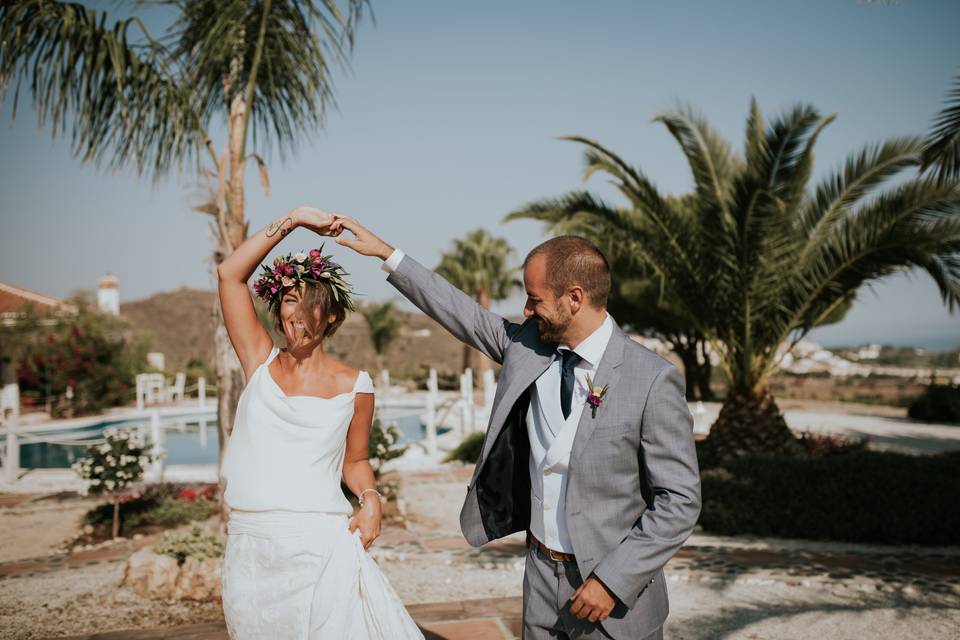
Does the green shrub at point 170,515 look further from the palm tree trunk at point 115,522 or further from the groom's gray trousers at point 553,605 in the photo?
the groom's gray trousers at point 553,605

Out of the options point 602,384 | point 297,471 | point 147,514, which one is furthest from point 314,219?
point 147,514

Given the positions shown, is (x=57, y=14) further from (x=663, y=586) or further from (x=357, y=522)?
(x=663, y=586)

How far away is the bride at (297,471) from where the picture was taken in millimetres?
2455

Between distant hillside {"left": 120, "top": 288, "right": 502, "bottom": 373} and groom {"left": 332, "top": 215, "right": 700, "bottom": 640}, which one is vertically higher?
distant hillside {"left": 120, "top": 288, "right": 502, "bottom": 373}

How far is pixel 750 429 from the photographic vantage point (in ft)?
31.2

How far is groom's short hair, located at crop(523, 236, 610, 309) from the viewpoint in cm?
235

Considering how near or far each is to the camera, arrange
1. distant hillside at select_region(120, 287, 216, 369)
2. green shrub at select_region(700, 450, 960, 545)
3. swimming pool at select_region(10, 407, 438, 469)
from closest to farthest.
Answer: green shrub at select_region(700, 450, 960, 545) < swimming pool at select_region(10, 407, 438, 469) < distant hillside at select_region(120, 287, 216, 369)

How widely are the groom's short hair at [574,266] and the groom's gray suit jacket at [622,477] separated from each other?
0.19 meters

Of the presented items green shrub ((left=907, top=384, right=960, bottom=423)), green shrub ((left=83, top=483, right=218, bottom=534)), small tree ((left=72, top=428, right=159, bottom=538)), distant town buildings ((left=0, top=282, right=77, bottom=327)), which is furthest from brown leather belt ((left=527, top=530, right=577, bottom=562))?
distant town buildings ((left=0, top=282, right=77, bottom=327))

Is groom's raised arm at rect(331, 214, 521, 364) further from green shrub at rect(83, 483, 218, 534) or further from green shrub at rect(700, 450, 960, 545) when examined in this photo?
green shrub at rect(83, 483, 218, 534)

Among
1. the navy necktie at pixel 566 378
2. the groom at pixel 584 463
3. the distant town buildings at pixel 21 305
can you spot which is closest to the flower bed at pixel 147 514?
the groom at pixel 584 463

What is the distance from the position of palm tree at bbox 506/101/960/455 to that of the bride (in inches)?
269

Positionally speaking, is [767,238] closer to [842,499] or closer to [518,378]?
[842,499]

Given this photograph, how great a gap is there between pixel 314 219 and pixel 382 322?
102 feet
